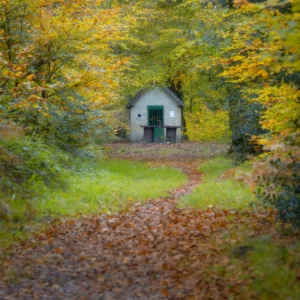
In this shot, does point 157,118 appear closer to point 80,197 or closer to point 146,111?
point 146,111

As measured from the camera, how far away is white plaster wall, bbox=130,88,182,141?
42.9 m

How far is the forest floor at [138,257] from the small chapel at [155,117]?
32220 millimetres

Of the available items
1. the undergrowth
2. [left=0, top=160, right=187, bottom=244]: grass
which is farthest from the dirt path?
[left=0, top=160, right=187, bottom=244]: grass

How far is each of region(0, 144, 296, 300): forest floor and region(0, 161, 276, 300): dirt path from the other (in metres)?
0.01

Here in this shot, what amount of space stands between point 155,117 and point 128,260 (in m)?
36.4

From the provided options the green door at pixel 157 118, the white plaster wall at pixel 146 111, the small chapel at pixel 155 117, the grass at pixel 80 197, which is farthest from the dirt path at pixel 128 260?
the green door at pixel 157 118

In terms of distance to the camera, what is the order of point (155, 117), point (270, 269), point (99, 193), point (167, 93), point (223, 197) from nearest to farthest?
point (270, 269) → point (223, 197) → point (99, 193) → point (167, 93) → point (155, 117)

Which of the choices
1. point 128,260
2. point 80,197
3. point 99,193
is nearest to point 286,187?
point 128,260

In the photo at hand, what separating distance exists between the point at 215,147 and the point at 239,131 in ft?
41.0

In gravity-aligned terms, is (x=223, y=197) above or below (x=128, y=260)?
above

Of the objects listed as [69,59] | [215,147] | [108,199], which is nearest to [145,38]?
[215,147]

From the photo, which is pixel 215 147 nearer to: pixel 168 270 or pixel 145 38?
pixel 145 38

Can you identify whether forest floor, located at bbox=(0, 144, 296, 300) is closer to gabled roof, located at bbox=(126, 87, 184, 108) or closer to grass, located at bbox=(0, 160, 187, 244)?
grass, located at bbox=(0, 160, 187, 244)

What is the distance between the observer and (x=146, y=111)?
43500mm
